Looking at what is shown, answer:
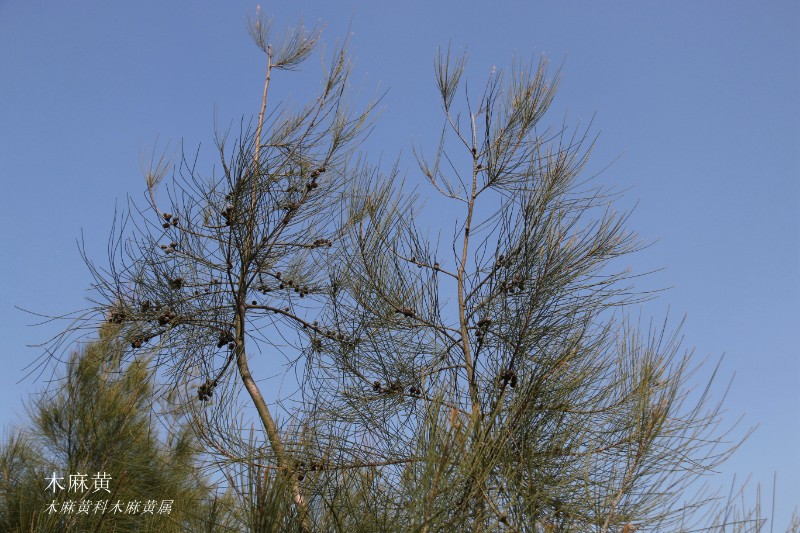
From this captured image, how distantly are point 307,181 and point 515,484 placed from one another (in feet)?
3.99

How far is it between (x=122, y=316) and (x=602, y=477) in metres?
1.46

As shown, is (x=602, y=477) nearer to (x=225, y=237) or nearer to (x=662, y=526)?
(x=662, y=526)

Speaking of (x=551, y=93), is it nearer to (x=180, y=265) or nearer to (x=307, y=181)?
(x=307, y=181)

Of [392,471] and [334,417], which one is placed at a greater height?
[334,417]

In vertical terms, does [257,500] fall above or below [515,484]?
below

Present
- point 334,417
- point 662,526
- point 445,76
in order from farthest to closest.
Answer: point 445,76, point 334,417, point 662,526

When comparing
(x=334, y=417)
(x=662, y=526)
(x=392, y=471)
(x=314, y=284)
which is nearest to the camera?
(x=662, y=526)

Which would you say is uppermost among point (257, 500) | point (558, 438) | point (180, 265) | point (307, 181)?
point (307, 181)

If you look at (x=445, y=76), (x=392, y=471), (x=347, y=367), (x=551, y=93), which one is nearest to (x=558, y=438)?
(x=392, y=471)

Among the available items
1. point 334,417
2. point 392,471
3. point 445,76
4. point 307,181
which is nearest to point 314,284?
point 307,181

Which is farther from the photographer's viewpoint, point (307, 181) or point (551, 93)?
point (307, 181)

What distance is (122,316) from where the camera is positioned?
7.18 ft

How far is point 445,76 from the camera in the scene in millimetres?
2332

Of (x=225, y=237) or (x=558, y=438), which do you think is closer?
(x=558, y=438)
